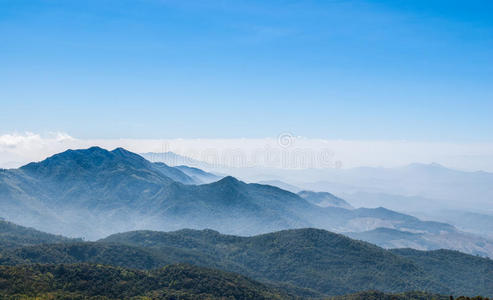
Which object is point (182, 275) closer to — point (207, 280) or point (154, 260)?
point (207, 280)

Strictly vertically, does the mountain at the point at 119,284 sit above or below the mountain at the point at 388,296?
above

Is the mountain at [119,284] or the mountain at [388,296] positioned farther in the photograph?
the mountain at [388,296]

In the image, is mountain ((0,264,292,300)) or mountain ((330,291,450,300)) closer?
mountain ((0,264,292,300))

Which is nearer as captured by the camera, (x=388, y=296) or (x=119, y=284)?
(x=119, y=284)

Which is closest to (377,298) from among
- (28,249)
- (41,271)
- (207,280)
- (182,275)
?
(207,280)

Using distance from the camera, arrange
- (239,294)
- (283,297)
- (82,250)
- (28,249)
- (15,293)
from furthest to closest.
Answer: (82,250), (28,249), (283,297), (239,294), (15,293)

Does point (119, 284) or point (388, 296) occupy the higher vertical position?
point (119, 284)

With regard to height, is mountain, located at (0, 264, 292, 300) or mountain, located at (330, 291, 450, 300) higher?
mountain, located at (0, 264, 292, 300)

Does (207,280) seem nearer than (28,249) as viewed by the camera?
Yes
